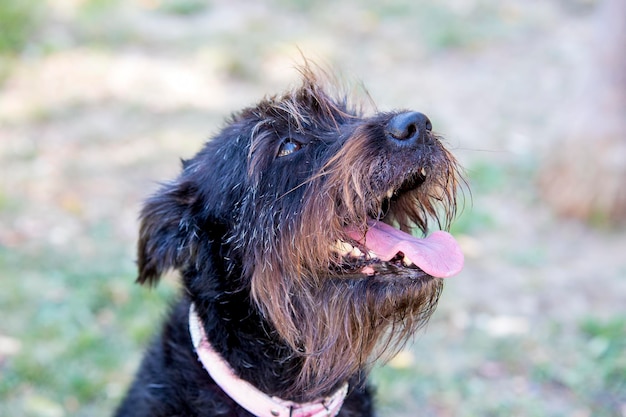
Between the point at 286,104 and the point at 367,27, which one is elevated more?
the point at 286,104

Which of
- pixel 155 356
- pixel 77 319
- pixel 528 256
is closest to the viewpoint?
pixel 155 356

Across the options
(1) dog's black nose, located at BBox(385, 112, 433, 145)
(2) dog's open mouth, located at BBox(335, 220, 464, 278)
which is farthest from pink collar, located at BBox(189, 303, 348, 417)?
(1) dog's black nose, located at BBox(385, 112, 433, 145)

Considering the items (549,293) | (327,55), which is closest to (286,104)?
(549,293)

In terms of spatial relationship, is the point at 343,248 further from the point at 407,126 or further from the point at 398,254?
the point at 407,126

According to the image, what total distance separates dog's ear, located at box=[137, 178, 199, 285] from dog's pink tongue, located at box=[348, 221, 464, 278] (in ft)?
2.57

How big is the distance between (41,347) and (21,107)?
438cm

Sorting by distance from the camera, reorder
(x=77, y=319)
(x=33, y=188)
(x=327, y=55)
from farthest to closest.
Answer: (x=327, y=55) < (x=33, y=188) < (x=77, y=319)

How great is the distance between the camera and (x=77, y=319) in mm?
5492

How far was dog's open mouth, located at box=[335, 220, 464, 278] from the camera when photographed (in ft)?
9.31

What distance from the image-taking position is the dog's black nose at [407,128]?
278 centimetres

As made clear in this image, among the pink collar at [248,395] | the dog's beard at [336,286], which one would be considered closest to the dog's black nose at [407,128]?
the dog's beard at [336,286]

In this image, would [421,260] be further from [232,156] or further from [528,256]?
[528,256]

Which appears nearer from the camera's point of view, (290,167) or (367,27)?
(290,167)

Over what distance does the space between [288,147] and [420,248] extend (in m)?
0.75
